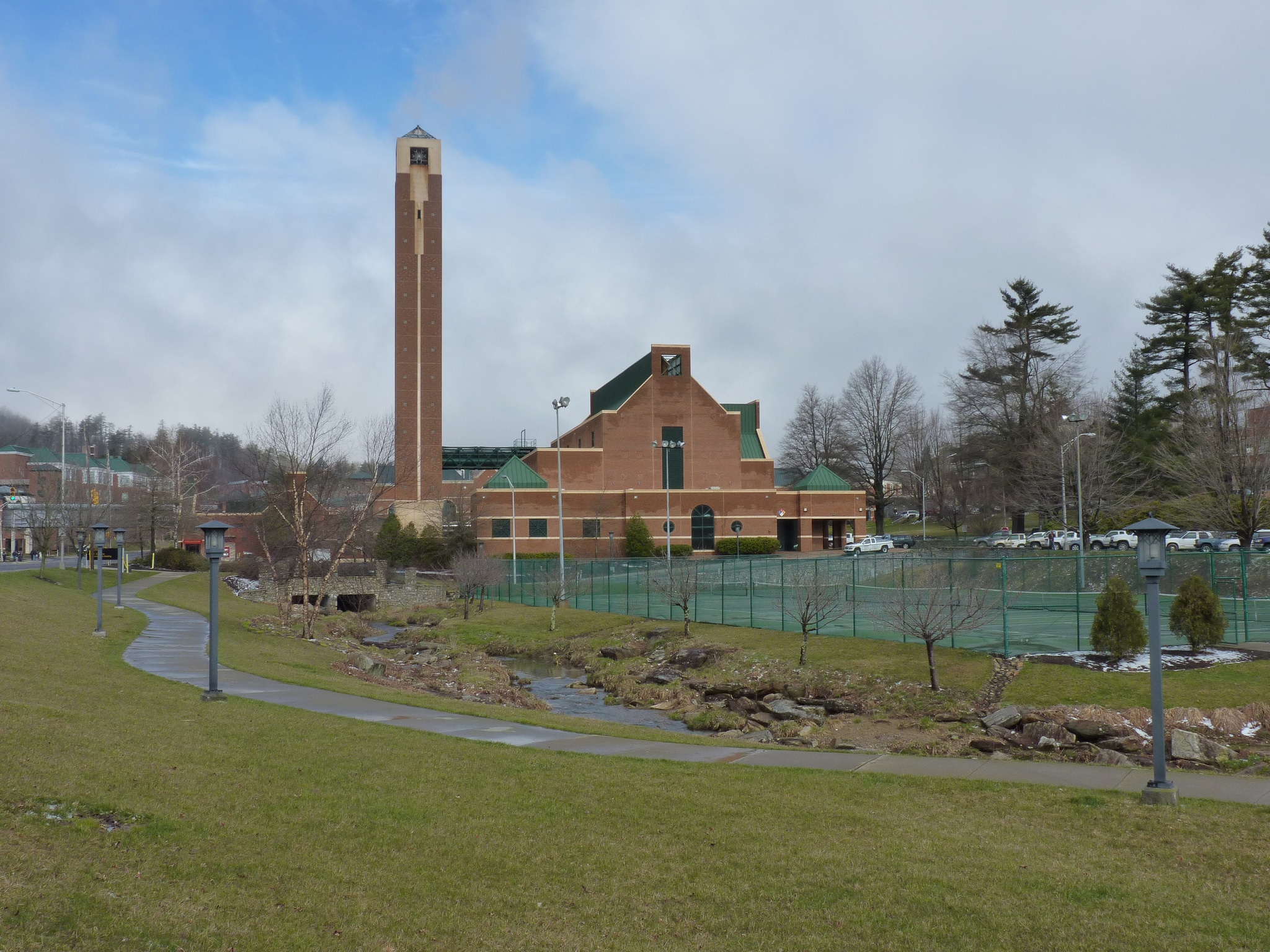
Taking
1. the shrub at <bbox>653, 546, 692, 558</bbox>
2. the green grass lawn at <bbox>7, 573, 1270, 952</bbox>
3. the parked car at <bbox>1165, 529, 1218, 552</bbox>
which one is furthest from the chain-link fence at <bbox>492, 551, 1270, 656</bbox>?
the shrub at <bbox>653, 546, 692, 558</bbox>

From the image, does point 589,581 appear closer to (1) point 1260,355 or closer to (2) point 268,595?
(2) point 268,595

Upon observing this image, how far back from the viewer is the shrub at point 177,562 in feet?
213

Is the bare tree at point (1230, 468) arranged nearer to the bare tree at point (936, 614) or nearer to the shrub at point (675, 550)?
the bare tree at point (936, 614)

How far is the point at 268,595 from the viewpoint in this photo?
2346 inches

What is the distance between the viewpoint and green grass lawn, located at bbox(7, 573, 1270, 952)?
6.41 m

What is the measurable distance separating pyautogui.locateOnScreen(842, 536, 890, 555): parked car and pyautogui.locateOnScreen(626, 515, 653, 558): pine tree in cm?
1471

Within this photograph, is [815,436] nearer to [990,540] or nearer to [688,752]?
[990,540]

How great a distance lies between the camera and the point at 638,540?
73438 mm

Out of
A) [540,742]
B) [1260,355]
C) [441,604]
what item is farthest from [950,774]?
[1260,355]

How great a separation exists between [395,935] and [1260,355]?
218ft

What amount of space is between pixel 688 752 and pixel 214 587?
839 centimetres

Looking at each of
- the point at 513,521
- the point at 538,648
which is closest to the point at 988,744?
the point at 538,648

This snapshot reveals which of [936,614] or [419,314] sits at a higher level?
[419,314]

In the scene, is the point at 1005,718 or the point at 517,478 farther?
the point at 517,478
